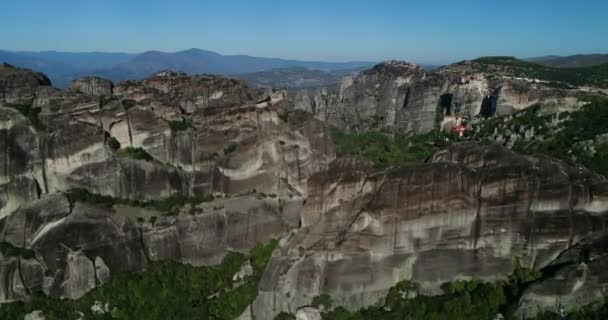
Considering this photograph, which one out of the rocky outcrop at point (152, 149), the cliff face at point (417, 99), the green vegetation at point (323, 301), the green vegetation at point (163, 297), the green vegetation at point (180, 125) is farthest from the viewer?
the cliff face at point (417, 99)

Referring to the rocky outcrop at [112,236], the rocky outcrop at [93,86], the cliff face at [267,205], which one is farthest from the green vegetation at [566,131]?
the rocky outcrop at [93,86]

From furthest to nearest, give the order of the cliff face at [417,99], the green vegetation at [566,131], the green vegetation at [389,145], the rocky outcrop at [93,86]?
the cliff face at [417,99], the green vegetation at [389,145], the rocky outcrop at [93,86], the green vegetation at [566,131]

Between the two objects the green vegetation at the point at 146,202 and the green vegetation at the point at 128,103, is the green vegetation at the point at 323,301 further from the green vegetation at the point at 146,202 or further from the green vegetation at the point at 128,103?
the green vegetation at the point at 128,103

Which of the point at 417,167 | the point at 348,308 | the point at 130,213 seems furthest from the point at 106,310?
the point at 417,167

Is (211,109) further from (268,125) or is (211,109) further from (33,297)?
(33,297)

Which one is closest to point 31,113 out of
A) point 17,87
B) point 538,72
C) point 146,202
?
point 17,87
